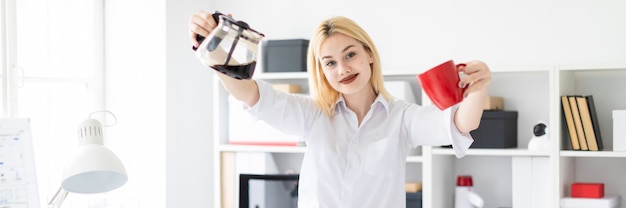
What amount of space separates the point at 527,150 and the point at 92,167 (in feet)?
5.71

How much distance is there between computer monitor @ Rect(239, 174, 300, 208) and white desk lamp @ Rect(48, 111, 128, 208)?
→ 92 cm

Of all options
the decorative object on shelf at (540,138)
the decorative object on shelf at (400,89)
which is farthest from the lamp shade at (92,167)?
the decorative object on shelf at (540,138)

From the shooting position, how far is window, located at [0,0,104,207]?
3043mm

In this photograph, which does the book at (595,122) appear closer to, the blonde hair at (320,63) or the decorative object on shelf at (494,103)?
the decorative object on shelf at (494,103)

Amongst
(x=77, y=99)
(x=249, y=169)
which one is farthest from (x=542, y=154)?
(x=77, y=99)

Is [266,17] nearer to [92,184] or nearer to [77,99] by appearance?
[77,99]

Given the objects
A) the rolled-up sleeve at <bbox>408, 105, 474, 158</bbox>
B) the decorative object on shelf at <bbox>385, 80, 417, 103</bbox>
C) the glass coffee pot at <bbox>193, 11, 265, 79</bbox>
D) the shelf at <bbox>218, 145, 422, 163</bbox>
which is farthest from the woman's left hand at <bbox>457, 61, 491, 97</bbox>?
the shelf at <bbox>218, 145, 422, 163</bbox>

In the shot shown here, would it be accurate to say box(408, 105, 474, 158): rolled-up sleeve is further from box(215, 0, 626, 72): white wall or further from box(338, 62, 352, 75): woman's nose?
box(215, 0, 626, 72): white wall

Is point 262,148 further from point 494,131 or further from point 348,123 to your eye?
point 348,123

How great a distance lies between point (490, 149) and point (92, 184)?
→ 1.65 metres

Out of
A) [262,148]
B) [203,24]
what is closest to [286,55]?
[262,148]

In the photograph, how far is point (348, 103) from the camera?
81.1 inches

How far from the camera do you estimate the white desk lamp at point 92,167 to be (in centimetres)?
219

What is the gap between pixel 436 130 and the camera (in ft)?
6.28
